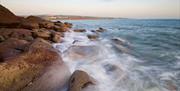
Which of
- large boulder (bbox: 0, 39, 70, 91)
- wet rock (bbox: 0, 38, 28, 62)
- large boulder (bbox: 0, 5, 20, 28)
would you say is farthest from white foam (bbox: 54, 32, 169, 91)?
large boulder (bbox: 0, 5, 20, 28)

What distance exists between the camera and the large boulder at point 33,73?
15.9 ft

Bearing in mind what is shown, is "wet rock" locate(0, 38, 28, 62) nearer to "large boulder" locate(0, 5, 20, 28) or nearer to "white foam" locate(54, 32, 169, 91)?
"white foam" locate(54, 32, 169, 91)

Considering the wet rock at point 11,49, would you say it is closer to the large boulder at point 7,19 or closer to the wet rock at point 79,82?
the wet rock at point 79,82

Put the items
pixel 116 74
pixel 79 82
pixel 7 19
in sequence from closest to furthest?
pixel 79 82 → pixel 116 74 → pixel 7 19

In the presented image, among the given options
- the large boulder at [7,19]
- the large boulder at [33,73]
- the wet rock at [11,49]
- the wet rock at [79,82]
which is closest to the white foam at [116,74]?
the wet rock at [79,82]

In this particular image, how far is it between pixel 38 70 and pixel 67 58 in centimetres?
308

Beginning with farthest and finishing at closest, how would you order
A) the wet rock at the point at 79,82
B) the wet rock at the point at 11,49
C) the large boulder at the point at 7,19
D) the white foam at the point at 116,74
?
the large boulder at the point at 7,19 < the wet rock at the point at 11,49 < the white foam at the point at 116,74 < the wet rock at the point at 79,82

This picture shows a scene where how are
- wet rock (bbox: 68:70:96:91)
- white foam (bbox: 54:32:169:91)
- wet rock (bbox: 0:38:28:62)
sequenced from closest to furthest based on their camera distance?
wet rock (bbox: 68:70:96:91), white foam (bbox: 54:32:169:91), wet rock (bbox: 0:38:28:62)

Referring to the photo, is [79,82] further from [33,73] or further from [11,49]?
[11,49]

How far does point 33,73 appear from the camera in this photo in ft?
17.3

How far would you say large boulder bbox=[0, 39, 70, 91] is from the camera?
486 centimetres

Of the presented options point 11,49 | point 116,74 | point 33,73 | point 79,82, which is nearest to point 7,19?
point 11,49

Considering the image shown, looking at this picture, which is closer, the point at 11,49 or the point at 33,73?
the point at 33,73

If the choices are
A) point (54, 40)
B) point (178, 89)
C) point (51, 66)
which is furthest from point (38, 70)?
point (54, 40)
